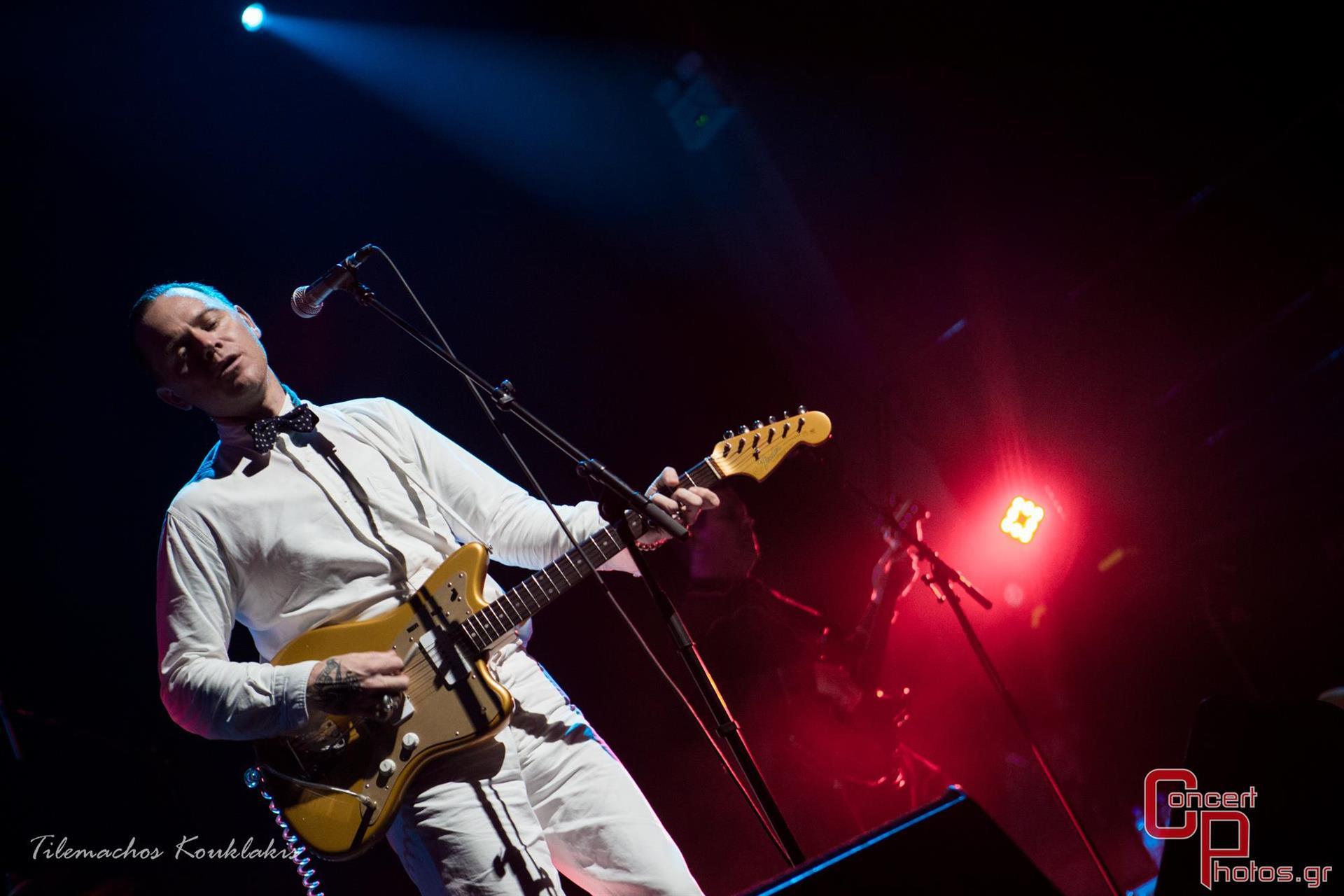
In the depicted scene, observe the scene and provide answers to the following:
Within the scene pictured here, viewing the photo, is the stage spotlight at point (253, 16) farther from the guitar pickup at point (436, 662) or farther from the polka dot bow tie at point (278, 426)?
the guitar pickup at point (436, 662)

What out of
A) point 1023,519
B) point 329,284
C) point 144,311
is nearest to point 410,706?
point 329,284

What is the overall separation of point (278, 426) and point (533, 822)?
147cm

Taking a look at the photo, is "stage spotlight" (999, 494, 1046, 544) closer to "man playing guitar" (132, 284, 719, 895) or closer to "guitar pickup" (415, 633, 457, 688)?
"man playing guitar" (132, 284, 719, 895)

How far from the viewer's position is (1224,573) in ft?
18.8

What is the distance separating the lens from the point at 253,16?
3883 mm

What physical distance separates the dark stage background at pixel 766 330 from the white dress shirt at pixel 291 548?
1532 mm

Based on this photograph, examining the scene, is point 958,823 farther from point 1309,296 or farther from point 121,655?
point 1309,296

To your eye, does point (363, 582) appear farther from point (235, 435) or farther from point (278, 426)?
point (235, 435)

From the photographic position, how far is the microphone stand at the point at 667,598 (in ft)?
5.83

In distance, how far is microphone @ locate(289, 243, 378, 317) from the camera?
→ 2432 mm

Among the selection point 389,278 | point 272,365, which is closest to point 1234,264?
point 389,278

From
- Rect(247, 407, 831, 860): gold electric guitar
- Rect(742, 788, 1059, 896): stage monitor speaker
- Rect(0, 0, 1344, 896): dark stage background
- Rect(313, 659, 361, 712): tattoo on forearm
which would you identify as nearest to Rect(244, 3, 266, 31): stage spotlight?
Rect(0, 0, 1344, 896): dark stage background

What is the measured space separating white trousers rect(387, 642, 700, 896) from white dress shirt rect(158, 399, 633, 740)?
418 mm

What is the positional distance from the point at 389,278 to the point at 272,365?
764 millimetres
